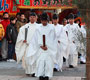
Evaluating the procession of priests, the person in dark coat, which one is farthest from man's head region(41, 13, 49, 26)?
the person in dark coat

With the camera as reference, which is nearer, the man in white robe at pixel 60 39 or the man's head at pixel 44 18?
the man's head at pixel 44 18

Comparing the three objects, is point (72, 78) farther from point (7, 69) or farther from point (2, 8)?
point (2, 8)

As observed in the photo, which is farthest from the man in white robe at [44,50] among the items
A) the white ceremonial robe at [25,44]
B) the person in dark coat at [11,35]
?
the person in dark coat at [11,35]

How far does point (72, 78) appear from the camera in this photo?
9203mm

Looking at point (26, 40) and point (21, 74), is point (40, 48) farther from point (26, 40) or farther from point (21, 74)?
point (21, 74)

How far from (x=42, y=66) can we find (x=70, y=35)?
13.1 ft

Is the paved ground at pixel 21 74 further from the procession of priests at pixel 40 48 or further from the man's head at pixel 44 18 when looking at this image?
the man's head at pixel 44 18

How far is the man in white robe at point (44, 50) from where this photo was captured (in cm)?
879

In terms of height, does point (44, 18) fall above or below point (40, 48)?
above

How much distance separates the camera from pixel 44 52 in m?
8.87

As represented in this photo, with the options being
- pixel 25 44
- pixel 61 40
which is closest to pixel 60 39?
pixel 61 40

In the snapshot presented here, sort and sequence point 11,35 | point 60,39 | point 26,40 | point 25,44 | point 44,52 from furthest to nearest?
point 11,35
point 60,39
point 25,44
point 26,40
point 44,52

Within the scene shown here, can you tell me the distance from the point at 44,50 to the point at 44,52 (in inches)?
2.2

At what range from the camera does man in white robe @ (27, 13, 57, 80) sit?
28.8ft
